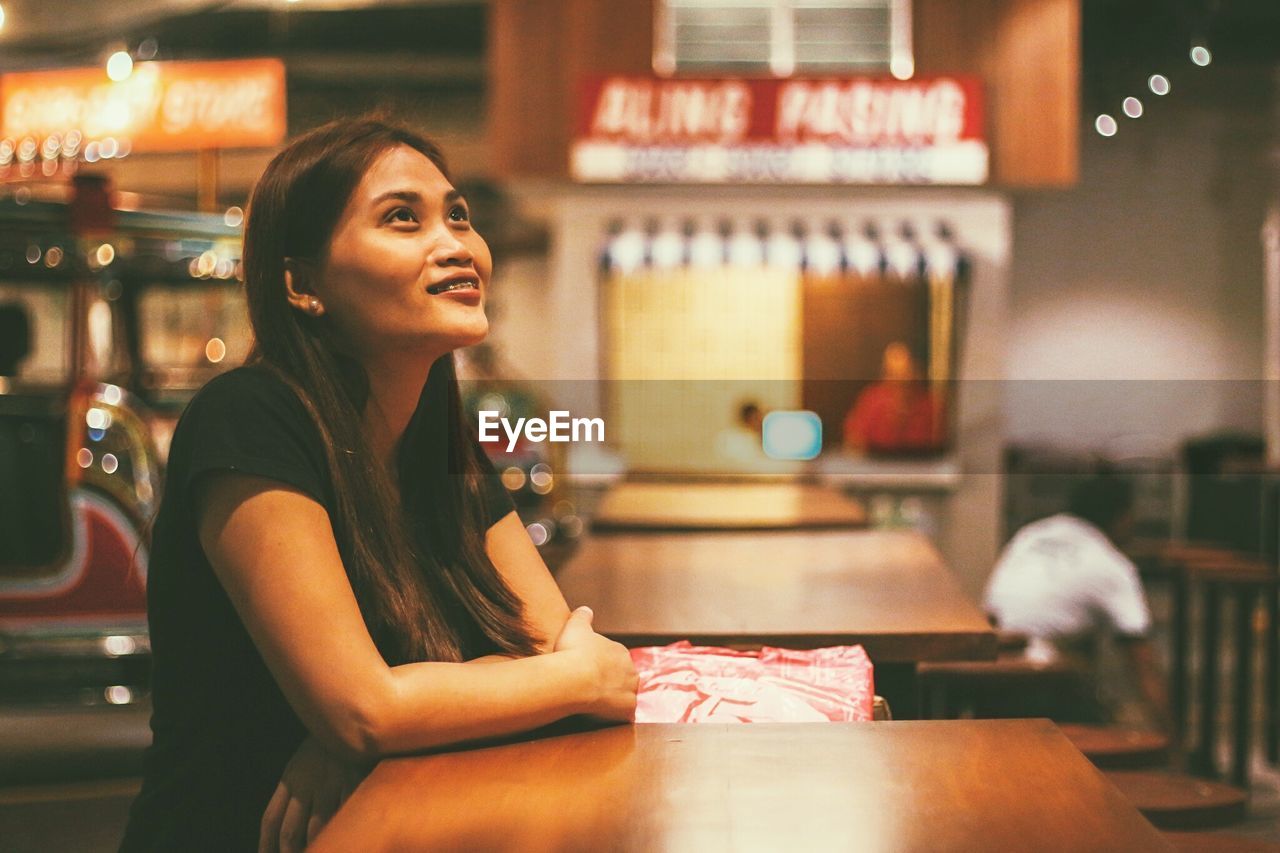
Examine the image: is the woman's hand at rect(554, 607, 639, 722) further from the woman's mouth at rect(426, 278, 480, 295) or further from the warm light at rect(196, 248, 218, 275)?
the warm light at rect(196, 248, 218, 275)

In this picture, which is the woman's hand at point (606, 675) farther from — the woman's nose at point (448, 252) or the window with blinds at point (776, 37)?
the window with blinds at point (776, 37)

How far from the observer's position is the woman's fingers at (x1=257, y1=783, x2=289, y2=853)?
4.97 feet

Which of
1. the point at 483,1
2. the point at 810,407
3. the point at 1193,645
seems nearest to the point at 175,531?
the point at 1193,645

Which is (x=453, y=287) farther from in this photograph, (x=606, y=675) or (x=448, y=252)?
(x=606, y=675)

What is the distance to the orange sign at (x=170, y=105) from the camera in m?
6.93

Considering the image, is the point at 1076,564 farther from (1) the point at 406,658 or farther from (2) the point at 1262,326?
(2) the point at 1262,326

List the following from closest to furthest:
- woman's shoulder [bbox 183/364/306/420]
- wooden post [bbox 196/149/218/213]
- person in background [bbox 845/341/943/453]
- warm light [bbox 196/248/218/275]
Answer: woman's shoulder [bbox 183/364/306/420], warm light [bbox 196/248/218/275], wooden post [bbox 196/149/218/213], person in background [bbox 845/341/943/453]

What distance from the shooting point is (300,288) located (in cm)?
175

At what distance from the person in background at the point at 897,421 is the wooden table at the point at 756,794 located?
28.8 feet

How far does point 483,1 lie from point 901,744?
1187 cm

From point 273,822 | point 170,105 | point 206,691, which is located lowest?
point 273,822

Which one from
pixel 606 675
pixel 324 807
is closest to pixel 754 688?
pixel 606 675

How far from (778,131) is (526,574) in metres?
8.34

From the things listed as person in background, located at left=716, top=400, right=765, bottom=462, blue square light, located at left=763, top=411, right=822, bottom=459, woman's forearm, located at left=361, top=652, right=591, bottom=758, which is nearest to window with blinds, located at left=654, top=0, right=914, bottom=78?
person in background, located at left=716, top=400, right=765, bottom=462
